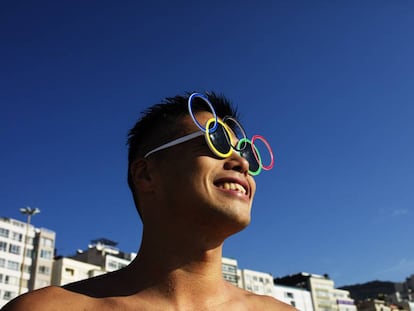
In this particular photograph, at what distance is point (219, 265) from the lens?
3213 millimetres

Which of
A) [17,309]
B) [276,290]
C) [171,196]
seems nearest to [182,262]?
[171,196]

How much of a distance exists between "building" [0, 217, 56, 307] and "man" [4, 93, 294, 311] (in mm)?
57257

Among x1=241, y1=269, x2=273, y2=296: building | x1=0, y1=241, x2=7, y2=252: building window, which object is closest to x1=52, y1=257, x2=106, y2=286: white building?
x1=0, y1=241, x2=7, y2=252: building window

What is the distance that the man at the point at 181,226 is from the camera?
293 cm

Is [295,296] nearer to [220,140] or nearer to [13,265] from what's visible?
[13,265]

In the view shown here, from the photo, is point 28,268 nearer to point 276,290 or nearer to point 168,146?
point 276,290

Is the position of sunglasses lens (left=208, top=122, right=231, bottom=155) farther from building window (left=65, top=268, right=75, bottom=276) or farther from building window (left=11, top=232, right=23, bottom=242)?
building window (left=65, top=268, right=75, bottom=276)

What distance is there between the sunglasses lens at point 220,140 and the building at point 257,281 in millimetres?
80841

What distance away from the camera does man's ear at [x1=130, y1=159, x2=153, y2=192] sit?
131 inches

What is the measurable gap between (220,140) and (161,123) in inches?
21.2

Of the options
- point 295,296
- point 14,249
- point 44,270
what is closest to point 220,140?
point 14,249

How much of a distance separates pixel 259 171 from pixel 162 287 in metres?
1.27

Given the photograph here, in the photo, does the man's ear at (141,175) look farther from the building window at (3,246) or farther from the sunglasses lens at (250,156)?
the building window at (3,246)

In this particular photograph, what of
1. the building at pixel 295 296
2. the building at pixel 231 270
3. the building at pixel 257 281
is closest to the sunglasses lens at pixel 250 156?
the building at pixel 231 270
